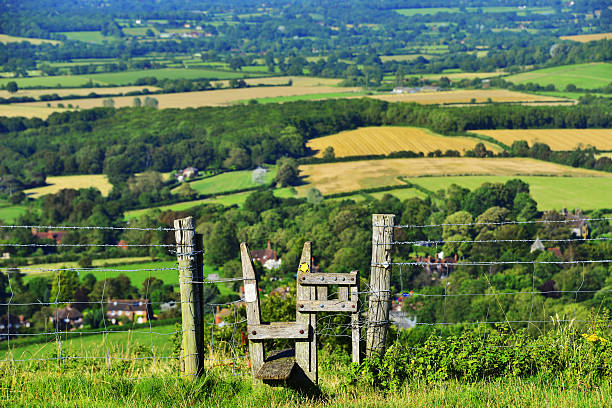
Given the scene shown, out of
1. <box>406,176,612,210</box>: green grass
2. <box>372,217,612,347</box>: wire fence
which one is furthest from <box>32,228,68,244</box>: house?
<box>406,176,612,210</box>: green grass

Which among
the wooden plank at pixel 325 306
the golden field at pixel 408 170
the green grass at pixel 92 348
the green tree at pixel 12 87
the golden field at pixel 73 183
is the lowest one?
the golden field at pixel 73 183

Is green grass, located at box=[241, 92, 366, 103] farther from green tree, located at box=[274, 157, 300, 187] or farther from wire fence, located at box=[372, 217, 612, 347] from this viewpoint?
wire fence, located at box=[372, 217, 612, 347]

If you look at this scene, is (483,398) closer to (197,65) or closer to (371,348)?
(371,348)

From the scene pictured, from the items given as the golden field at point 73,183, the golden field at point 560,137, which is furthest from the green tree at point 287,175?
the golden field at point 560,137

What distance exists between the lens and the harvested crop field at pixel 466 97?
388ft

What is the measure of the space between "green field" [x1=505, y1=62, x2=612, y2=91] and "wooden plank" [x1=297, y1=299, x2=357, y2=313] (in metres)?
132

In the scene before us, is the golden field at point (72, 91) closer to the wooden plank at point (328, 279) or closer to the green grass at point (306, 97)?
the green grass at point (306, 97)

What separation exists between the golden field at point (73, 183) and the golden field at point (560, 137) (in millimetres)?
48205

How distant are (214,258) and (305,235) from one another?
9979 mm

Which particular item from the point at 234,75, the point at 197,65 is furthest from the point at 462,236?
the point at 197,65

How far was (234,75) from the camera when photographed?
164 metres

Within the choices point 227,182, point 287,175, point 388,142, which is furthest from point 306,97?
point 287,175

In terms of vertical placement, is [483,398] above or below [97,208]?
above

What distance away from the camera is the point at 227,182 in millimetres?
84062
